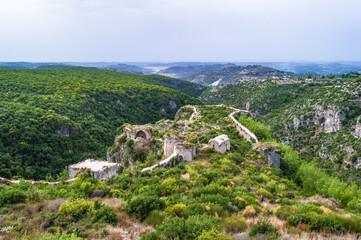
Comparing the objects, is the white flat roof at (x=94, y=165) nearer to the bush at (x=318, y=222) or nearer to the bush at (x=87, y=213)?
the bush at (x=87, y=213)

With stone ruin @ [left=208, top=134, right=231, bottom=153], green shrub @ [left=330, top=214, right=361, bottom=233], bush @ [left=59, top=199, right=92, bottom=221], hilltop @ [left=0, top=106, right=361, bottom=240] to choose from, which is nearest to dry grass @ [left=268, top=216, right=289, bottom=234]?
hilltop @ [left=0, top=106, right=361, bottom=240]

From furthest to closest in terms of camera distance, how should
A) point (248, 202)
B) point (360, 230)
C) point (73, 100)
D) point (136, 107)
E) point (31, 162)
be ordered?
point (136, 107) < point (73, 100) < point (31, 162) < point (248, 202) < point (360, 230)

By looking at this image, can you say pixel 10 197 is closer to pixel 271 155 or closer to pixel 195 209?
pixel 195 209

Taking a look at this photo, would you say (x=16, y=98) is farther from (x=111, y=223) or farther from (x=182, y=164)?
(x=111, y=223)

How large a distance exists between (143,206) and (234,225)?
13.9 feet

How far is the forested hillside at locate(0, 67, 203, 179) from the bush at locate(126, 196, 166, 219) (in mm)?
32755

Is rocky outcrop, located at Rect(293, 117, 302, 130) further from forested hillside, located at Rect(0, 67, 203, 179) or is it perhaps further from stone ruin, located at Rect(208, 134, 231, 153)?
forested hillside, located at Rect(0, 67, 203, 179)

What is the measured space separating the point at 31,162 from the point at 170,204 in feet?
125

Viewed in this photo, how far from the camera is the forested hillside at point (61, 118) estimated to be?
38969 mm

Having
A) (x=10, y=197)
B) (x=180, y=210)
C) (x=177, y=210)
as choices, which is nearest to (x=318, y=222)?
(x=180, y=210)

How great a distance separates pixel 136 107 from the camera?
83812 millimetres

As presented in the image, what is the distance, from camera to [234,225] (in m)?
8.73

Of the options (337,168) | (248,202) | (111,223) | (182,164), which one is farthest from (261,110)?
(111,223)

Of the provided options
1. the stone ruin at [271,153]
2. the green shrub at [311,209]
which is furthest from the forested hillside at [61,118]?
the green shrub at [311,209]
